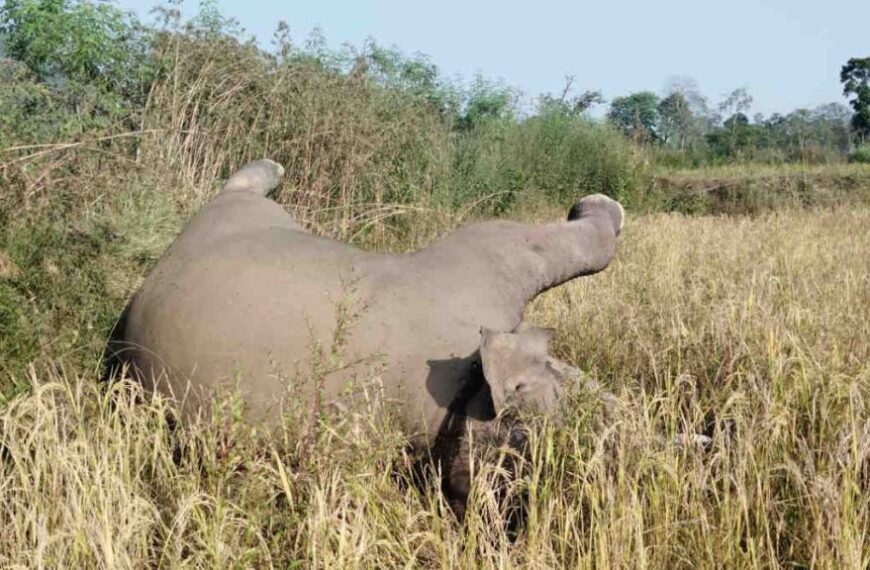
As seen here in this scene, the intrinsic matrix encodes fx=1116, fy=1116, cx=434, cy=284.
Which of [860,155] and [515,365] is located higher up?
[860,155]

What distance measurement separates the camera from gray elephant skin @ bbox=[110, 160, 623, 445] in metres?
3.54

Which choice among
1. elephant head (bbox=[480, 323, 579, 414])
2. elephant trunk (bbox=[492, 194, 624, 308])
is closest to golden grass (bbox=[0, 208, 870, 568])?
elephant head (bbox=[480, 323, 579, 414])

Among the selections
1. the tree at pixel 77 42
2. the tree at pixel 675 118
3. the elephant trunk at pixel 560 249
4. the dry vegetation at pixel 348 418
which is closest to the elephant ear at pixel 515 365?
the dry vegetation at pixel 348 418

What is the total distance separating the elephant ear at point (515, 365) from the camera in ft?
11.0

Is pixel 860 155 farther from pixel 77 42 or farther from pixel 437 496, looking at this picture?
pixel 437 496

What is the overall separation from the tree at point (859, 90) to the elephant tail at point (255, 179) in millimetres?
26939

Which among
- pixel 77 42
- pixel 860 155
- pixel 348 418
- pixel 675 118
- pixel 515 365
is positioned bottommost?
pixel 348 418

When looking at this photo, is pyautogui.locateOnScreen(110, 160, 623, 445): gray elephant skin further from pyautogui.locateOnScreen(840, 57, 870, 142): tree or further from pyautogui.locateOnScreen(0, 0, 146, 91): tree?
pyautogui.locateOnScreen(840, 57, 870, 142): tree

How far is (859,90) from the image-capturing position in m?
36.8

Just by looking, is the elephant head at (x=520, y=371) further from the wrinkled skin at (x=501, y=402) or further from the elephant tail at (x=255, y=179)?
the elephant tail at (x=255, y=179)

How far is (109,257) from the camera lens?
209 inches

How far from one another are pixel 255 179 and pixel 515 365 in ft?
7.88

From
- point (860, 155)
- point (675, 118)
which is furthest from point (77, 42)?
point (675, 118)

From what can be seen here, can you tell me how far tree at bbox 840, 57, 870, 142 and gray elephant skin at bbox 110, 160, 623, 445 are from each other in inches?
1097
